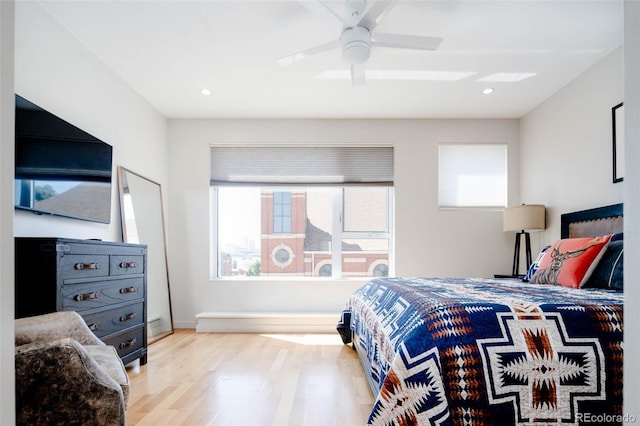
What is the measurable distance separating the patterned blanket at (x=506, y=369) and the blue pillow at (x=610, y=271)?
3.08ft

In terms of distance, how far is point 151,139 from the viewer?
13.0 feet

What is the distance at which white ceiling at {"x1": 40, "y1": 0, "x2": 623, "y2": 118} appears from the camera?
234 centimetres

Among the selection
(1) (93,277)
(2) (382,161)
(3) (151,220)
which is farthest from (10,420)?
(2) (382,161)

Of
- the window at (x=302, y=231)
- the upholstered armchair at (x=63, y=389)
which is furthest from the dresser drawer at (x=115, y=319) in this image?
the window at (x=302, y=231)

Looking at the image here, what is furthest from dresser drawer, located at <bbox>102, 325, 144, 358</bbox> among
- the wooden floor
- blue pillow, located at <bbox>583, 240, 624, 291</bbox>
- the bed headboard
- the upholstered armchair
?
the bed headboard

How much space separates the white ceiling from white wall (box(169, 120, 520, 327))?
352 mm

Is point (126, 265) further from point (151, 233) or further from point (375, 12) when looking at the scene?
point (375, 12)

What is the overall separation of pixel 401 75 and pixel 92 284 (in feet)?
9.54

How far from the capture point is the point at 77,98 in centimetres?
271

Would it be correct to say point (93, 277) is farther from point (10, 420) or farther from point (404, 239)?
point (404, 239)

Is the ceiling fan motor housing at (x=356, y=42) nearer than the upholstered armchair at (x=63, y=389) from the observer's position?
No

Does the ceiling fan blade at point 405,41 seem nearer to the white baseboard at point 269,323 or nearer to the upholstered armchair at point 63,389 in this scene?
the upholstered armchair at point 63,389

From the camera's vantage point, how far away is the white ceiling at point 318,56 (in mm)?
2338

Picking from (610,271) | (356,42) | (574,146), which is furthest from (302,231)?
(610,271)
